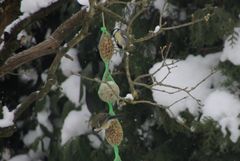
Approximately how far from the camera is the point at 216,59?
1.95 m

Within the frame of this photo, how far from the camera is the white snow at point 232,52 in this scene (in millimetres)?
1830

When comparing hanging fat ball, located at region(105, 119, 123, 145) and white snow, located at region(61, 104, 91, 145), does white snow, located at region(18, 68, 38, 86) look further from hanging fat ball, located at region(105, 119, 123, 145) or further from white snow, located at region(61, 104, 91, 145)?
hanging fat ball, located at region(105, 119, 123, 145)

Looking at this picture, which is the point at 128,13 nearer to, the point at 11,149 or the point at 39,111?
the point at 39,111

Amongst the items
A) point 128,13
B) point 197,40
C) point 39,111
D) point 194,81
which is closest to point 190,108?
point 194,81

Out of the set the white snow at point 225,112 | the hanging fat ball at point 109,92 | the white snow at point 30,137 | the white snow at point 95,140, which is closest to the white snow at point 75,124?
the white snow at point 95,140

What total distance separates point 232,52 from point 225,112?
21 cm

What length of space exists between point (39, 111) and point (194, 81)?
80cm

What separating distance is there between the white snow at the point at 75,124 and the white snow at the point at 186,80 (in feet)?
1.36

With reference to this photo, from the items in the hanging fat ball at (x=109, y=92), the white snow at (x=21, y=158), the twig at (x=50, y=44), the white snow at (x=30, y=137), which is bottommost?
the white snow at (x=21, y=158)

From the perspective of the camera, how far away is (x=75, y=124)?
218cm

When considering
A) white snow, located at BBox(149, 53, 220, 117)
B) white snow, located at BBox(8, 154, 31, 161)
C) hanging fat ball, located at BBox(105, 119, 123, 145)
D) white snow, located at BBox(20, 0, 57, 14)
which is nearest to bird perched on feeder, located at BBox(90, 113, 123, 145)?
hanging fat ball, located at BBox(105, 119, 123, 145)

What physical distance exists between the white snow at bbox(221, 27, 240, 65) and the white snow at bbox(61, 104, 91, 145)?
658mm

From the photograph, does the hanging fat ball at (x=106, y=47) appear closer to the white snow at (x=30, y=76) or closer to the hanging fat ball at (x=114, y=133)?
the hanging fat ball at (x=114, y=133)

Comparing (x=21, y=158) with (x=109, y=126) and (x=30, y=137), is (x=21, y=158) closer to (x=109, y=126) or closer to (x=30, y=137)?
(x=30, y=137)
